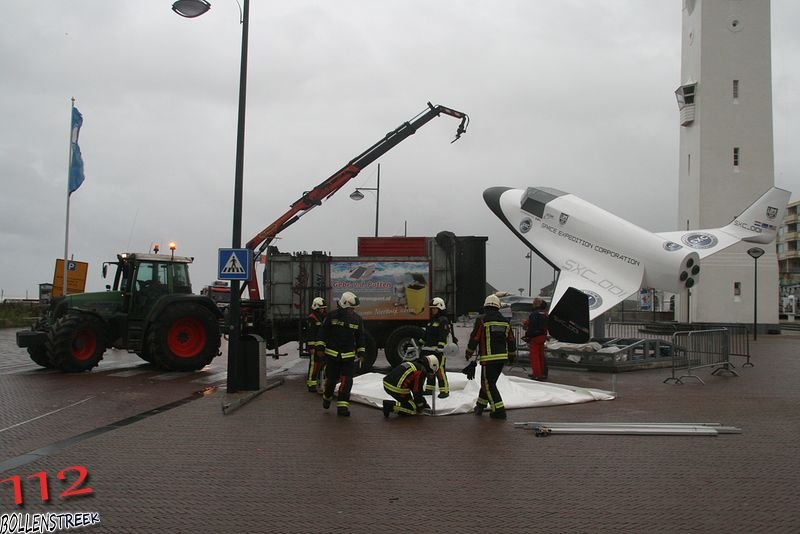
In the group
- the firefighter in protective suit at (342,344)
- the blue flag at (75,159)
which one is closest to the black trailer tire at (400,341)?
the firefighter in protective suit at (342,344)

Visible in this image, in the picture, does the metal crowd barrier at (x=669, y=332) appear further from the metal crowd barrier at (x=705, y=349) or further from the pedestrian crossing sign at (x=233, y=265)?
the pedestrian crossing sign at (x=233, y=265)

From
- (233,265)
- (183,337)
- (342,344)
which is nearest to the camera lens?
(342,344)

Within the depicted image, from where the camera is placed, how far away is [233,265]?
37.4ft

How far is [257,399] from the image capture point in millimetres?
11336

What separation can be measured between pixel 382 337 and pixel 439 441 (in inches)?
295

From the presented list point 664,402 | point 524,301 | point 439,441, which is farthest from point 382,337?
point 524,301

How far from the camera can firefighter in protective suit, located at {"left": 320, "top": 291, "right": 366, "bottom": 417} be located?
9.78m

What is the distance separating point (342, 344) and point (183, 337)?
652cm

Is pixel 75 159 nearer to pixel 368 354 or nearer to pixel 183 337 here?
pixel 183 337

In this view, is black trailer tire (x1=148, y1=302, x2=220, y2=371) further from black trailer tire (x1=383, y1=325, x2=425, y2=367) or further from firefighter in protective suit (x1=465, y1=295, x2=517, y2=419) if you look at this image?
firefighter in protective suit (x1=465, y1=295, x2=517, y2=419)

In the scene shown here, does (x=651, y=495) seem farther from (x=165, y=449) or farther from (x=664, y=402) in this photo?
(x=664, y=402)

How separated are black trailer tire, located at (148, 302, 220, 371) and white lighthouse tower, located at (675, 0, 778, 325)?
3133 cm

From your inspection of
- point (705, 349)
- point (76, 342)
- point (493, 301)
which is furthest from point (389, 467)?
point (705, 349)

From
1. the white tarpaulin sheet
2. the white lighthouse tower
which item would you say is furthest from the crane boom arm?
the white lighthouse tower
